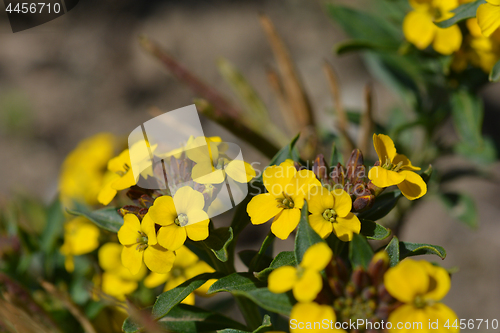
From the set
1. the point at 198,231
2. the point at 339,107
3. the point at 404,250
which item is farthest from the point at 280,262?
the point at 339,107

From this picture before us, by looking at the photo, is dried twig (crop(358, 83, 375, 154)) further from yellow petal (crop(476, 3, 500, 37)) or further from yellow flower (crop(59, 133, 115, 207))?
yellow flower (crop(59, 133, 115, 207))

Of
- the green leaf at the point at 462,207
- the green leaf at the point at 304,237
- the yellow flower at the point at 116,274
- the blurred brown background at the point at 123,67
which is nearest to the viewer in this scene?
the green leaf at the point at 304,237

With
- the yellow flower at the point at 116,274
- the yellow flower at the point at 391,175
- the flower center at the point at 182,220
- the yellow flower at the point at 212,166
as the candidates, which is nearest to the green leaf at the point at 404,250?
the yellow flower at the point at 391,175

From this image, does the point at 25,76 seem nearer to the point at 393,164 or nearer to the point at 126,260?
the point at 126,260

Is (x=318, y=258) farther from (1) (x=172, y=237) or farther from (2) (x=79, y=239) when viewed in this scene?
(2) (x=79, y=239)

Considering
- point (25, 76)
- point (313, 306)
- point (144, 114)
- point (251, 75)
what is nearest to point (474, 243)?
point (251, 75)

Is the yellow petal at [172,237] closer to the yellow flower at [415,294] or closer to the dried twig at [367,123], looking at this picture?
the yellow flower at [415,294]

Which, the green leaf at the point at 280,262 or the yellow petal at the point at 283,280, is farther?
the green leaf at the point at 280,262
